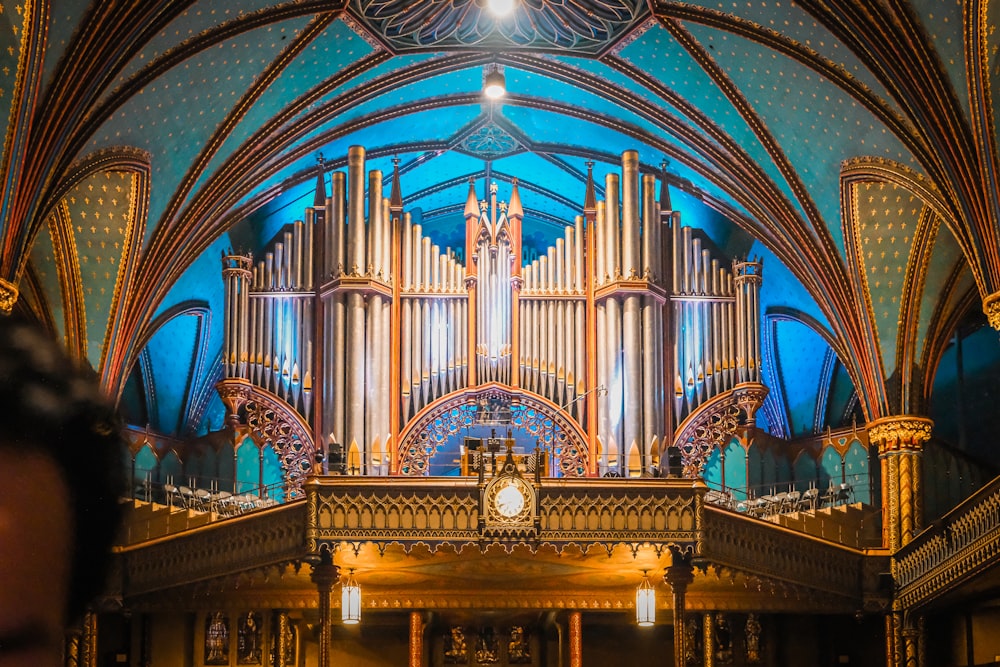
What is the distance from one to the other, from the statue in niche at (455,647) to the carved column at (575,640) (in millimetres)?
2122

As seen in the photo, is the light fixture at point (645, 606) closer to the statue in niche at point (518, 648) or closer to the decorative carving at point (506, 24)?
the statue in niche at point (518, 648)

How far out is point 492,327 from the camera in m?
21.4

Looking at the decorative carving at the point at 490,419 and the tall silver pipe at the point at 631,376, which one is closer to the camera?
the tall silver pipe at the point at 631,376

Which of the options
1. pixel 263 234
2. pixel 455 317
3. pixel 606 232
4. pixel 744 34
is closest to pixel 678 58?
pixel 744 34

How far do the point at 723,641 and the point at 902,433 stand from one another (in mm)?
3877

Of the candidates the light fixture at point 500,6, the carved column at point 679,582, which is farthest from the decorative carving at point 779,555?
the light fixture at point 500,6

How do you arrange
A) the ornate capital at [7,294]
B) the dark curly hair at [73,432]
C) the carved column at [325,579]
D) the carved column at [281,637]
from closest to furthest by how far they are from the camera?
the dark curly hair at [73,432] → the ornate capital at [7,294] → the carved column at [325,579] → the carved column at [281,637]

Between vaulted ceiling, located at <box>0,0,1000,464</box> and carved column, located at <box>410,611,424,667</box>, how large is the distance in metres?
4.84

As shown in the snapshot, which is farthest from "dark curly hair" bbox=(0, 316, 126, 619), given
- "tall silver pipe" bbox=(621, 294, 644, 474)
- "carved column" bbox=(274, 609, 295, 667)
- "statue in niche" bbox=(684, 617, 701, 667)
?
"statue in niche" bbox=(684, 617, 701, 667)

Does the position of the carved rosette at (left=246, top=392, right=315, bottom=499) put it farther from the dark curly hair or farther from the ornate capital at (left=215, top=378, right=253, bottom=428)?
the dark curly hair

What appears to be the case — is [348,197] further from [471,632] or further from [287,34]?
[471,632]

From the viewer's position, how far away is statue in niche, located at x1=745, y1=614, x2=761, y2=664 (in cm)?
2116

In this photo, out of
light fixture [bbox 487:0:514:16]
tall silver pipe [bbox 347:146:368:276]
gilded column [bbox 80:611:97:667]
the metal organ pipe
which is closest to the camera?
gilded column [bbox 80:611:97:667]

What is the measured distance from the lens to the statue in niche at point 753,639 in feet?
69.4
